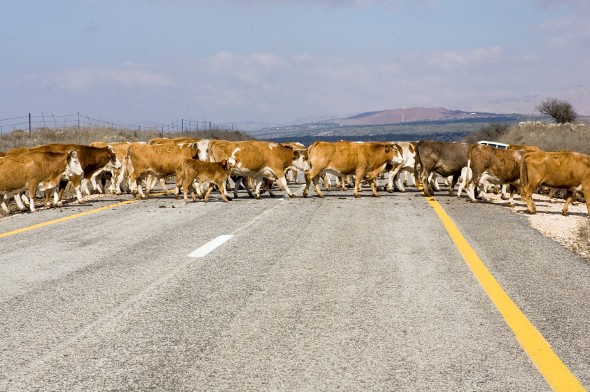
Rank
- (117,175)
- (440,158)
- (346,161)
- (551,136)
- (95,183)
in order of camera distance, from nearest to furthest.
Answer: (346,161), (440,158), (95,183), (117,175), (551,136)

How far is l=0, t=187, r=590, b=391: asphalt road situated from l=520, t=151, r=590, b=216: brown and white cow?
4.86m

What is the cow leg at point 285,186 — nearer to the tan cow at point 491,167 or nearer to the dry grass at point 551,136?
the tan cow at point 491,167

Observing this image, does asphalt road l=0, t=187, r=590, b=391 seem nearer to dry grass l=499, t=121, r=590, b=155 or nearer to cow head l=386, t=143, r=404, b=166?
cow head l=386, t=143, r=404, b=166

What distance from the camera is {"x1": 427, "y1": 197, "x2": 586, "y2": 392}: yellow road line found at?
162 inches

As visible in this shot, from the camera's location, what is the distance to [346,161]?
19672mm

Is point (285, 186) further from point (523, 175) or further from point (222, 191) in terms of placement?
point (523, 175)

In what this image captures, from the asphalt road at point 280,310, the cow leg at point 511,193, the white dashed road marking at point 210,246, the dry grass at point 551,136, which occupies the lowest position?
the dry grass at point 551,136

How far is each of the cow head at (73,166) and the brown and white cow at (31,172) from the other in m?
0.02

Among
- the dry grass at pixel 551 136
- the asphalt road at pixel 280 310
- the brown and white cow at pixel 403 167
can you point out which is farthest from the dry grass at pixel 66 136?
the asphalt road at pixel 280 310

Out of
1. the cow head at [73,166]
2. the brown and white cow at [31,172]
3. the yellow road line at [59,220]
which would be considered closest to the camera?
the yellow road line at [59,220]

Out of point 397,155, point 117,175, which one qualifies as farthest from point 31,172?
point 397,155

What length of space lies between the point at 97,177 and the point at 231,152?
5639 millimetres

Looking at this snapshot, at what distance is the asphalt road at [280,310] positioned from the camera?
4199mm

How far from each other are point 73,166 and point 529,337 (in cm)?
1496
